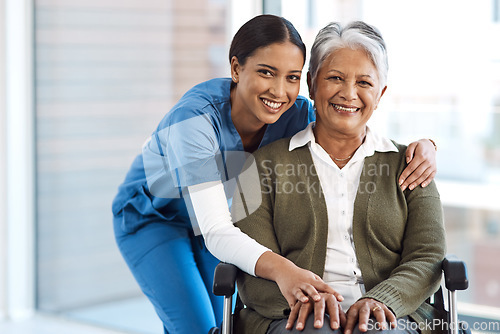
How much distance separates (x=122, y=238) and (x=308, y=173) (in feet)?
2.42

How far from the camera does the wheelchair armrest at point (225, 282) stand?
162 cm

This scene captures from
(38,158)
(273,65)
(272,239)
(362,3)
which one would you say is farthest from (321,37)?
(38,158)

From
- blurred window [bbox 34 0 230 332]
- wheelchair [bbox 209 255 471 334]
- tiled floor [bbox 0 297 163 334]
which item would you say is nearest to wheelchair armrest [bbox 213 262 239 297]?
wheelchair [bbox 209 255 471 334]

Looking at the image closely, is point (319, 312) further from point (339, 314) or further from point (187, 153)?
point (187, 153)

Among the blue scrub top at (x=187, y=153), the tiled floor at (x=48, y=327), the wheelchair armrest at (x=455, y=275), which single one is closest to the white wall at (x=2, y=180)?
the tiled floor at (x=48, y=327)

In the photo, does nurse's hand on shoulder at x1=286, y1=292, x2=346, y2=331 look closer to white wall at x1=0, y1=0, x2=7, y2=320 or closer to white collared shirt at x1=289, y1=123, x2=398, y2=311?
white collared shirt at x1=289, y1=123, x2=398, y2=311

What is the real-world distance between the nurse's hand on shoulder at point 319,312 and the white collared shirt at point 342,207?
0.18 meters

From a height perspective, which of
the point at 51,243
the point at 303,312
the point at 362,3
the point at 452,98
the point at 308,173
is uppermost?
the point at 362,3

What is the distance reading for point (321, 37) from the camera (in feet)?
5.99

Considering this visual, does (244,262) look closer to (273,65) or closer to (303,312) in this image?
(303,312)

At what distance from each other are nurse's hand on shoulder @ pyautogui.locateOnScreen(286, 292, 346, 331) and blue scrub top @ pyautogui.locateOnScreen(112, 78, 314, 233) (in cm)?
45

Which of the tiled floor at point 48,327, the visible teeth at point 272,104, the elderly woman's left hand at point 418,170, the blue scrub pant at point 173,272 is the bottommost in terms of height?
Result: the tiled floor at point 48,327

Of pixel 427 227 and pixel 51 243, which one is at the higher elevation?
pixel 427 227

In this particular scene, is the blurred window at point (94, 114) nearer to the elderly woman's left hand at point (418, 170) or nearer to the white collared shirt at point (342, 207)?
the white collared shirt at point (342, 207)
